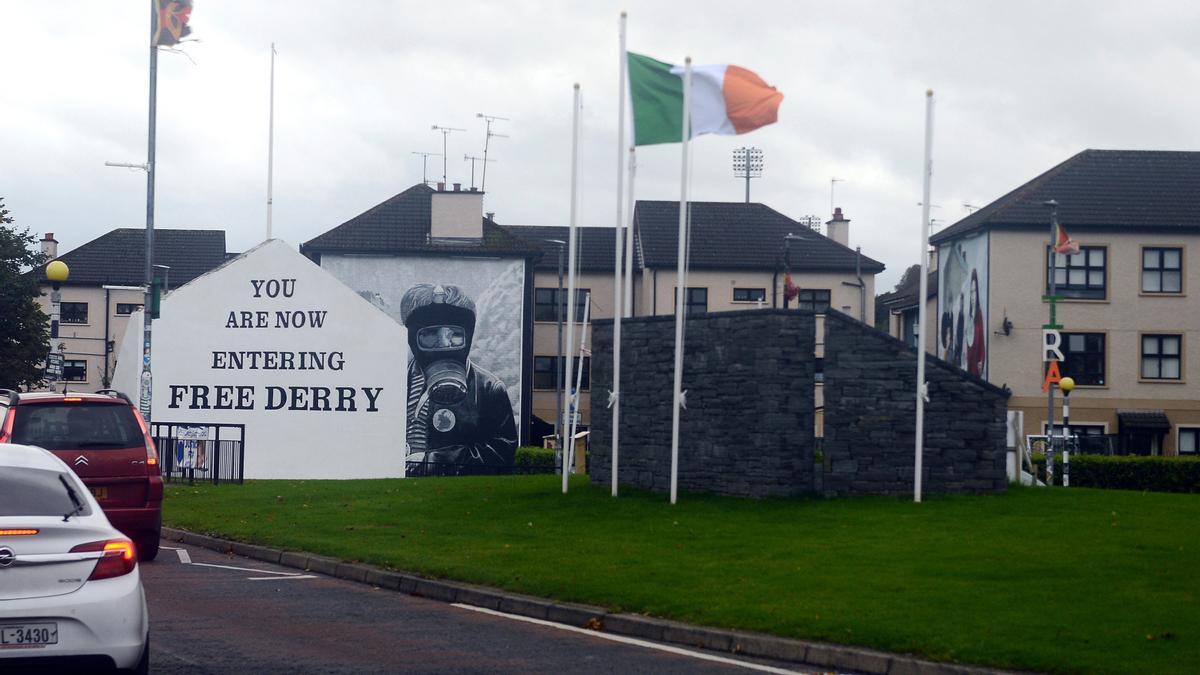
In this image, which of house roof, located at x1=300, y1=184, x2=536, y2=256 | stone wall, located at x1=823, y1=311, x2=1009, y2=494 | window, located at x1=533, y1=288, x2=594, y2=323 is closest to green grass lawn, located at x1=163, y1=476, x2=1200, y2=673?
stone wall, located at x1=823, y1=311, x2=1009, y2=494

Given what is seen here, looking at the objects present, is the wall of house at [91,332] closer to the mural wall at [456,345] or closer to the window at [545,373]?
the mural wall at [456,345]

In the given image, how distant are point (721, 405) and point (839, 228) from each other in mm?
53470

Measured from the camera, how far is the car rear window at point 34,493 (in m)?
8.12

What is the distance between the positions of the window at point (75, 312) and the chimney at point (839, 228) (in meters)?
40.9

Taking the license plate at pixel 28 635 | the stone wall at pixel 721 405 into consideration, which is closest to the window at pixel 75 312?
the stone wall at pixel 721 405

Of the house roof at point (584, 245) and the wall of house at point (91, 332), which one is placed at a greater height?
the house roof at point (584, 245)

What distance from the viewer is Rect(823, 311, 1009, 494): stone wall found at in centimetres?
2056

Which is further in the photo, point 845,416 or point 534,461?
point 534,461

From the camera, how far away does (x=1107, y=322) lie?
2105 inches

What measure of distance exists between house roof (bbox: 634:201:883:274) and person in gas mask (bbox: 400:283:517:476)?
10.5m

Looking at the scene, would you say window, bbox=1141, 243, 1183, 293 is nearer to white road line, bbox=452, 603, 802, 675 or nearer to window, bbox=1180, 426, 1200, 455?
window, bbox=1180, 426, 1200, 455

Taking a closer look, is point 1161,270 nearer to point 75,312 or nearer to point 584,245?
point 584,245

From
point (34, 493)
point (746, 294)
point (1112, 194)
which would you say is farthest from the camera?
point (746, 294)

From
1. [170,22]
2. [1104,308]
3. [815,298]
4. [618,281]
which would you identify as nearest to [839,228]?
[815,298]
